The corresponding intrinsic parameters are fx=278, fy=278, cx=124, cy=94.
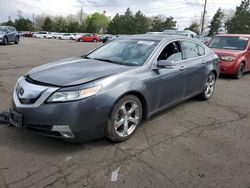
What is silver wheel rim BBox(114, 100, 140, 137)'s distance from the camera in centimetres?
388

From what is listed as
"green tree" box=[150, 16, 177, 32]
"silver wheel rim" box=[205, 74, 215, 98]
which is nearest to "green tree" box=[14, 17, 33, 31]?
"green tree" box=[150, 16, 177, 32]

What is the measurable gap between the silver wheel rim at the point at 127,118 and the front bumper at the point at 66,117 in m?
0.35

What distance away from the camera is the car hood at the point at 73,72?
3.56 meters

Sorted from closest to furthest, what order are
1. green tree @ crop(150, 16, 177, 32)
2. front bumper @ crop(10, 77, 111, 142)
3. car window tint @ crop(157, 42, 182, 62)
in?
front bumper @ crop(10, 77, 111, 142) < car window tint @ crop(157, 42, 182, 62) < green tree @ crop(150, 16, 177, 32)

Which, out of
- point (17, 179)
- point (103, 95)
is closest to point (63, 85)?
point (103, 95)

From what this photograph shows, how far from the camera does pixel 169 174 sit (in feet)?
10.6

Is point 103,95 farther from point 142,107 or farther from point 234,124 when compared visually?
Answer: point 234,124

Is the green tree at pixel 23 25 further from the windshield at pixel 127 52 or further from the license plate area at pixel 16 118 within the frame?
the license plate area at pixel 16 118

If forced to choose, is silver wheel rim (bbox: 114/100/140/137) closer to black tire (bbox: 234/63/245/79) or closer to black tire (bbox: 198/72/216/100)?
black tire (bbox: 198/72/216/100)

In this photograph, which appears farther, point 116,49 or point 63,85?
point 116,49

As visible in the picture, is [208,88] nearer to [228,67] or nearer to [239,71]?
[228,67]

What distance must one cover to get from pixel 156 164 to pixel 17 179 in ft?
5.30

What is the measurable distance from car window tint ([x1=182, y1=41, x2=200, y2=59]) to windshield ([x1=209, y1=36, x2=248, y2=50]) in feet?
16.3

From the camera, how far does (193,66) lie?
5.41 meters
